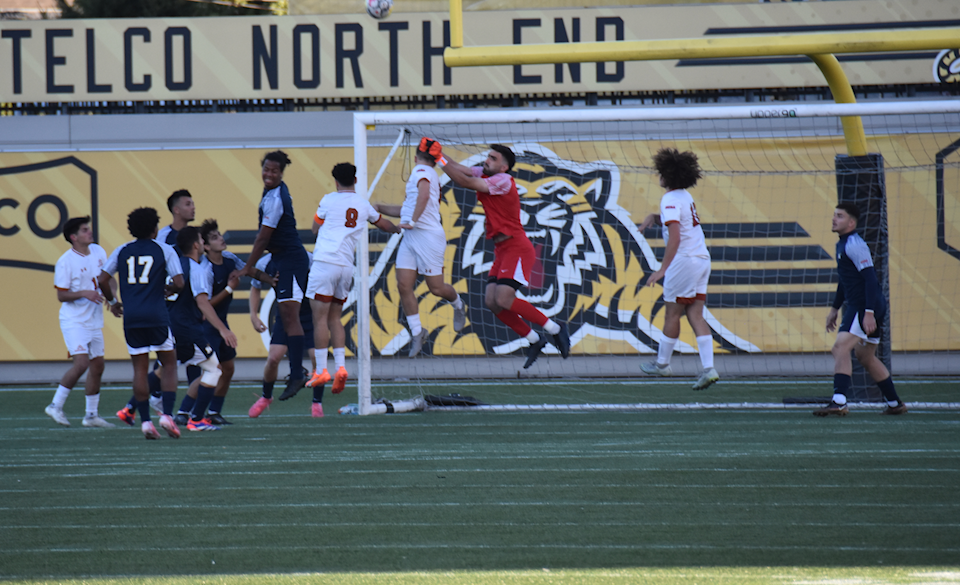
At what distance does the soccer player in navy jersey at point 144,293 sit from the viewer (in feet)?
22.8

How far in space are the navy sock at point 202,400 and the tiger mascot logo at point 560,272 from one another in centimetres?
444

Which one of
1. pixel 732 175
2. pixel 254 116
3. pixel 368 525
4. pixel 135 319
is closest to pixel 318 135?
pixel 254 116

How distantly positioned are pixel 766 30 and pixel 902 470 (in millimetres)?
9339

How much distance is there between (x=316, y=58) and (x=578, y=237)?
Answer: 4.56 m

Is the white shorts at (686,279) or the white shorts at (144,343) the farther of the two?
the white shorts at (686,279)

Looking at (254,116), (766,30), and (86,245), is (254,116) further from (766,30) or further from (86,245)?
(766,30)

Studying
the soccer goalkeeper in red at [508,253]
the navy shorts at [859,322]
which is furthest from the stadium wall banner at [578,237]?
the navy shorts at [859,322]

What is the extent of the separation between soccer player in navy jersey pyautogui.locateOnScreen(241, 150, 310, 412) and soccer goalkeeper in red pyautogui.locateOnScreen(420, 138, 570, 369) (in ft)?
5.03

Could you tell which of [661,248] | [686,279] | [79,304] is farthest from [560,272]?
[79,304]

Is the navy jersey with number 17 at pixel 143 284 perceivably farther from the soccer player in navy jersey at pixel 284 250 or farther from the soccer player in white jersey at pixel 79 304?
the soccer player in white jersey at pixel 79 304

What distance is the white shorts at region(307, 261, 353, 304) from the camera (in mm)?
8430

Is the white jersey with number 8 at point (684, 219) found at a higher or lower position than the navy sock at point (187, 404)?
higher

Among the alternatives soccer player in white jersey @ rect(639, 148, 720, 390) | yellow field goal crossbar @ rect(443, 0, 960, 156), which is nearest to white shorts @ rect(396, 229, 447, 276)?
yellow field goal crossbar @ rect(443, 0, 960, 156)

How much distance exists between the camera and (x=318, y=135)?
12742mm
